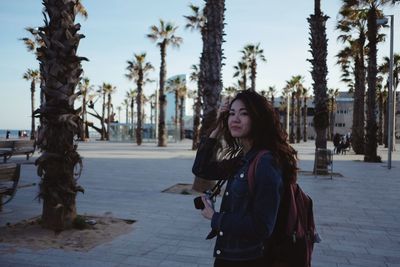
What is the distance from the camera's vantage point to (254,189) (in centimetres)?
196

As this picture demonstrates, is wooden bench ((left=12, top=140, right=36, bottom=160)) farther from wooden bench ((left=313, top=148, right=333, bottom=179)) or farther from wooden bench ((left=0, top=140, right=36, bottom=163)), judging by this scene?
wooden bench ((left=313, top=148, right=333, bottom=179))

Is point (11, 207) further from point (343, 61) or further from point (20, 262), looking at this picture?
point (343, 61)

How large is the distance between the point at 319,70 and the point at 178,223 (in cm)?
1051

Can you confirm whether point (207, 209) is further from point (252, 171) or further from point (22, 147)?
point (22, 147)

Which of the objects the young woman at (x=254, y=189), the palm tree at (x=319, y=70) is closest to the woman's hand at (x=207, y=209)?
the young woman at (x=254, y=189)

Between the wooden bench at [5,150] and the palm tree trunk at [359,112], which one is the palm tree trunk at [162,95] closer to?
the palm tree trunk at [359,112]

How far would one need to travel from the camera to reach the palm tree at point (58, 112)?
18.7 feet

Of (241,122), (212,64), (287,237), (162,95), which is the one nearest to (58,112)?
(241,122)

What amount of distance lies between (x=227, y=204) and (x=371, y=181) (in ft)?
40.2

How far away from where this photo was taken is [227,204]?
2.10 metres

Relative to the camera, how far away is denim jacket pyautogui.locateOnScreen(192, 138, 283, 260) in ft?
6.25

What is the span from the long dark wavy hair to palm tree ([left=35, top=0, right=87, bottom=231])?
13.4 ft

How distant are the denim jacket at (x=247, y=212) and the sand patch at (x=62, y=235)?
3.55 meters

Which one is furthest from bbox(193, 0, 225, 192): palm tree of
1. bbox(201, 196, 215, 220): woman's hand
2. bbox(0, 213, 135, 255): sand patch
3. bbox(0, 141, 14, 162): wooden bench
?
bbox(0, 141, 14, 162): wooden bench
